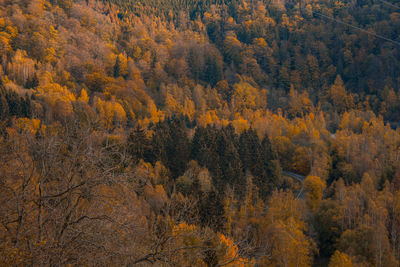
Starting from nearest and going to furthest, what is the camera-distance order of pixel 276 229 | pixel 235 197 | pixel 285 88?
1. pixel 276 229
2. pixel 235 197
3. pixel 285 88

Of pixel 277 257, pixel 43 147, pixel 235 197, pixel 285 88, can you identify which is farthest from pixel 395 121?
pixel 43 147

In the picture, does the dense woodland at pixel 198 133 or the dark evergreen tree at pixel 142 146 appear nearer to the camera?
the dense woodland at pixel 198 133

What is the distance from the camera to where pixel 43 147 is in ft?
25.5

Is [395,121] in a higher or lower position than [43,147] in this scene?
lower

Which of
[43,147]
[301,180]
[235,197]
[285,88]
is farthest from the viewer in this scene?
[285,88]

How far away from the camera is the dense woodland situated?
27.8 ft

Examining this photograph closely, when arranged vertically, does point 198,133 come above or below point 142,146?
below

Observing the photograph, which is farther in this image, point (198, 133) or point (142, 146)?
point (198, 133)

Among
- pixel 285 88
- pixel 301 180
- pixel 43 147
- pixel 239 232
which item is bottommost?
pixel 285 88

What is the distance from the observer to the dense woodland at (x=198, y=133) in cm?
848

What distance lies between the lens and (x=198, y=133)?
56.1 m

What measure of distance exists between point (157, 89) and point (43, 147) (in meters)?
98.6

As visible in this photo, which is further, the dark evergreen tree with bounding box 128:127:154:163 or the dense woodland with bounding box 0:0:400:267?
the dark evergreen tree with bounding box 128:127:154:163

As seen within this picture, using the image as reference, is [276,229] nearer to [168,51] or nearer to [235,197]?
[235,197]
